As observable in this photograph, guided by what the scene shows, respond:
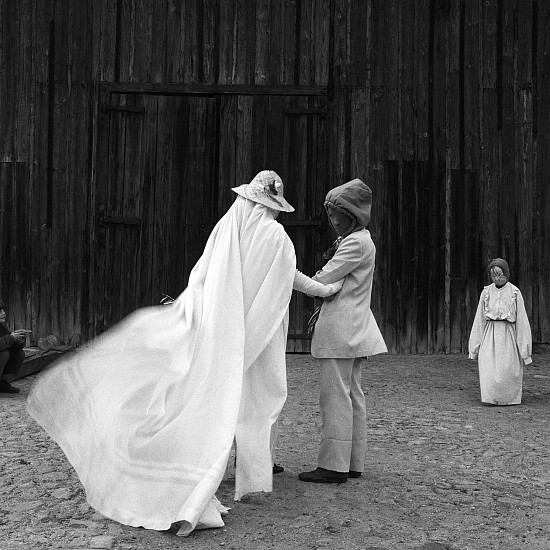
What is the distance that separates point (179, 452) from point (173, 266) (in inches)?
252

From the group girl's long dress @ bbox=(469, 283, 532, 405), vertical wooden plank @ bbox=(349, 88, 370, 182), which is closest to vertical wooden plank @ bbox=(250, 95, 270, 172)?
vertical wooden plank @ bbox=(349, 88, 370, 182)

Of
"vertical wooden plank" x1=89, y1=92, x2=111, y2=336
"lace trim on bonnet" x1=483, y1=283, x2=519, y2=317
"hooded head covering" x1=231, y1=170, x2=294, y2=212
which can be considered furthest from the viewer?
"vertical wooden plank" x1=89, y1=92, x2=111, y2=336

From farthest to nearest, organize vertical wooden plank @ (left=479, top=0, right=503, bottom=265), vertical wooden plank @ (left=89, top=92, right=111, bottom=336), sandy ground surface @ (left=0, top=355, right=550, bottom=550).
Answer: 1. vertical wooden plank @ (left=479, top=0, right=503, bottom=265)
2. vertical wooden plank @ (left=89, top=92, right=111, bottom=336)
3. sandy ground surface @ (left=0, top=355, right=550, bottom=550)

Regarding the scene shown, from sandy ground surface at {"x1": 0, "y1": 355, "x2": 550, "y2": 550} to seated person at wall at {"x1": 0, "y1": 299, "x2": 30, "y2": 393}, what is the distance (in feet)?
0.74

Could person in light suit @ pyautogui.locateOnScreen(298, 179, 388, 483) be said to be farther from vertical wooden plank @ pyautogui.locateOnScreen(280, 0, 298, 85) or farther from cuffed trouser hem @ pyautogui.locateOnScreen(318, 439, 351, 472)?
vertical wooden plank @ pyautogui.locateOnScreen(280, 0, 298, 85)

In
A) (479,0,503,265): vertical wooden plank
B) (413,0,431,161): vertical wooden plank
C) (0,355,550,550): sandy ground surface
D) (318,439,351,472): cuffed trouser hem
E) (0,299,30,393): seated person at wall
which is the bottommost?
(0,355,550,550): sandy ground surface

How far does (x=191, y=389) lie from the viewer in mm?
5098

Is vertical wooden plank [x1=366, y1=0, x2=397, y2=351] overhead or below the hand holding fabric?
overhead

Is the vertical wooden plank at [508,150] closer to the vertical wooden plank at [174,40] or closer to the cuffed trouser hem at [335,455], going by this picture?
the vertical wooden plank at [174,40]

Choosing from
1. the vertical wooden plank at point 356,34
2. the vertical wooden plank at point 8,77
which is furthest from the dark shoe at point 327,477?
the vertical wooden plank at point 8,77

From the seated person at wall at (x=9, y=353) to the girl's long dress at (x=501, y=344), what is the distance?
401 cm

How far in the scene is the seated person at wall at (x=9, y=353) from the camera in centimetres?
862

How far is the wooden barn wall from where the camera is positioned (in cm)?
1121

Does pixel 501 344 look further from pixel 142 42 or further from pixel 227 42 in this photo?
pixel 142 42
